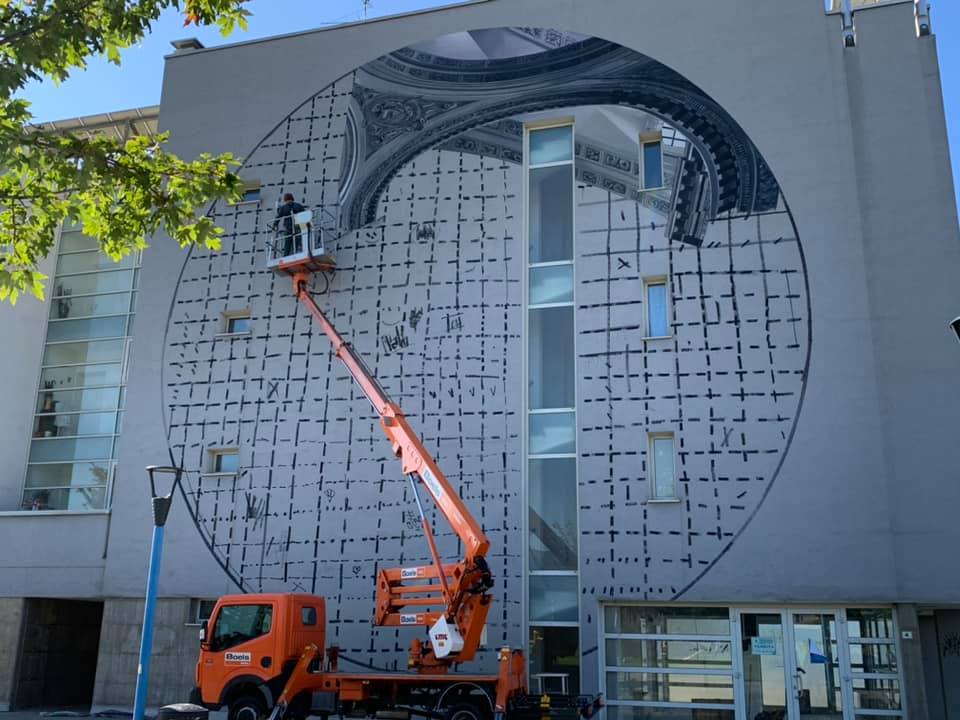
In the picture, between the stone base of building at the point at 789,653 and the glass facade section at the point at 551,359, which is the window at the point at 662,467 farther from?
the stone base of building at the point at 789,653

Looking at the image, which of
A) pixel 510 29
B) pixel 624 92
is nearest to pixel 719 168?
pixel 624 92

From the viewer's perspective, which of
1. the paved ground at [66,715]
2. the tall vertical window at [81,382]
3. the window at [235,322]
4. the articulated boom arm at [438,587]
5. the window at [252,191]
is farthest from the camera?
the tall vertical window at [81,382]

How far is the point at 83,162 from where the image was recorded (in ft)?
38.2

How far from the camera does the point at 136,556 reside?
66.5 feet

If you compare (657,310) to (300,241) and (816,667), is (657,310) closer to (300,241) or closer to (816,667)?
(816,667)

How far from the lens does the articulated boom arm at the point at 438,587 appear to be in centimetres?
1463

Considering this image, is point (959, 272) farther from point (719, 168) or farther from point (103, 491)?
point (103, 491)

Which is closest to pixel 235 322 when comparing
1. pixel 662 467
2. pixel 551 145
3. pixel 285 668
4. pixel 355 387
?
pixel 355 387

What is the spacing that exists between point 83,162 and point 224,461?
974cm

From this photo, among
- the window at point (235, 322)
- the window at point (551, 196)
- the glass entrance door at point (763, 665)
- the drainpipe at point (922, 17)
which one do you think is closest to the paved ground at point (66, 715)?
the window at point (235, 322)

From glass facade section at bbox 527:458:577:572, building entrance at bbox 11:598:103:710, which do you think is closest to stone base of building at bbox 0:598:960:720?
glass facade section at bbox 527:458:577:572

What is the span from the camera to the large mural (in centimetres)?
1733

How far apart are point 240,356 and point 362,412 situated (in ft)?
10.2

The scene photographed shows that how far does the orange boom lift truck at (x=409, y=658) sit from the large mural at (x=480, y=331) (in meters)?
2.03
